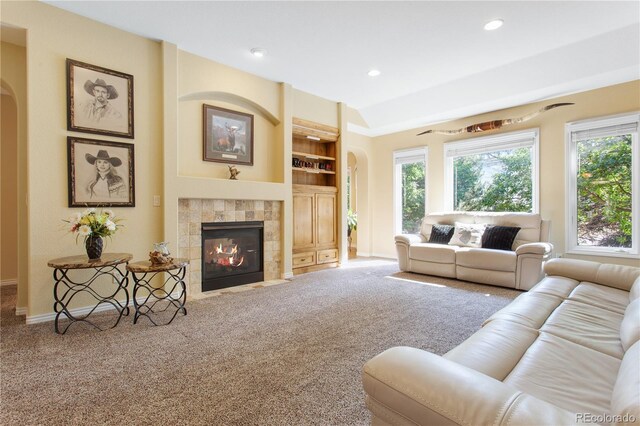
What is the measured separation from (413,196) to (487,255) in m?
2.56

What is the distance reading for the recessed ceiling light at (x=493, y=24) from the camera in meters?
3.33

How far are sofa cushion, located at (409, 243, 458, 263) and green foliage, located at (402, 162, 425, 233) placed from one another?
1.59 metres

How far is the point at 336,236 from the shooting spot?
5.98 meters

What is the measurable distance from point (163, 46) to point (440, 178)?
5.02 m

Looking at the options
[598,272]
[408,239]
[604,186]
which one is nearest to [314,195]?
[408,239]

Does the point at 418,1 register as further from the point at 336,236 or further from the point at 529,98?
the point at 336,236

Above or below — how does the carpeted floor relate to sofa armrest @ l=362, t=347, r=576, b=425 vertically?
below

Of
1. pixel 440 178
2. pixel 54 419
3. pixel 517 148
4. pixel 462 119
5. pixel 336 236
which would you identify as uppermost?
pixel 462 119

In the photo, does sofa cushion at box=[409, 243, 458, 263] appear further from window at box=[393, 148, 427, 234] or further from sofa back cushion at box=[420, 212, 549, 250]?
window at box=[393, 148, 427, 234]

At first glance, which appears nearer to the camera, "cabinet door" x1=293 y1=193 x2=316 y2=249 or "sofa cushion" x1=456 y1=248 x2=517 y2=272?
"sofa cushion" x1=456 y1=248 x2=517 y2=272

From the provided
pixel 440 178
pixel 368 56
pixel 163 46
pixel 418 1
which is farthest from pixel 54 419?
pixel 440 178

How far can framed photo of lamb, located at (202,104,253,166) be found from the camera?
436 centimetres

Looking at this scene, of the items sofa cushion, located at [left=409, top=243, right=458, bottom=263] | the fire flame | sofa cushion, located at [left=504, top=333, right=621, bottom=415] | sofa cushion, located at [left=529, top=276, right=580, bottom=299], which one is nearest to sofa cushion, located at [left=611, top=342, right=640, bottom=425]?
sofa cushion, located at [left=504, top=333, right=621, bottom=415]

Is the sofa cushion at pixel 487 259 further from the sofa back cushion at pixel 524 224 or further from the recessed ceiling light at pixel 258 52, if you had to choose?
the recessed ceiling light at pixel 258 52
